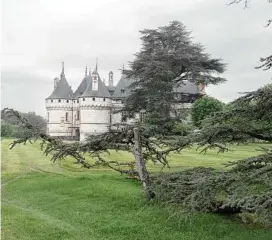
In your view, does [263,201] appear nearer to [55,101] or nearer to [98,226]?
[98,226]

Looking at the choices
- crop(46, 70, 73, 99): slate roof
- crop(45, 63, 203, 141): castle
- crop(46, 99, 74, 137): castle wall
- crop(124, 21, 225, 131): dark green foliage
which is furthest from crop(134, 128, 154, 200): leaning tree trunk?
crop(46, 70, 73, 99): slate roof

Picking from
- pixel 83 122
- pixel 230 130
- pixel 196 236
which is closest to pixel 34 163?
pixel 196 236

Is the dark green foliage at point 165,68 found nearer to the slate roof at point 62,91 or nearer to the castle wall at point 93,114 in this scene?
the castle wall at point 93,114

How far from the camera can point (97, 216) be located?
10969mm

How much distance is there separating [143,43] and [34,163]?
1164cm

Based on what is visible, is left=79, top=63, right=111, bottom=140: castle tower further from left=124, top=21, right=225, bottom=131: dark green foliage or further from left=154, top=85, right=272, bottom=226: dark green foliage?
left=154, top=85, right=272, bottom=226: dark green foliage


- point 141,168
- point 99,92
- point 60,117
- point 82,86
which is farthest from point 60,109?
point 141,168

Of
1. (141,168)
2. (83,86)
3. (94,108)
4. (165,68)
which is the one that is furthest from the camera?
(83,86)

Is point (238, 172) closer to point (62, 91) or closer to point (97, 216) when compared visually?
point (97, 216)

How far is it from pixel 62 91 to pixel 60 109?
8.41 ft

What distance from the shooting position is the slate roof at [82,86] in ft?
183

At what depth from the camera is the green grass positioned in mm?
9523

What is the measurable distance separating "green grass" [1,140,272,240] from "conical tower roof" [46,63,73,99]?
39866 mm

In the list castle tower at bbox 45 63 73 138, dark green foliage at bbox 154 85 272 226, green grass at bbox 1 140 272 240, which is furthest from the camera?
castle tower at bbox 45 63 73 138
